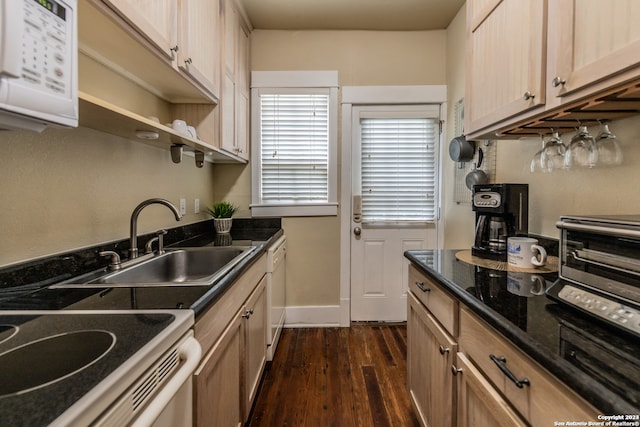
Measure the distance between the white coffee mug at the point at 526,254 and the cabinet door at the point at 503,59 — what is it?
0.55 m

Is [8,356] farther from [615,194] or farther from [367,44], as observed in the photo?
[367,44]

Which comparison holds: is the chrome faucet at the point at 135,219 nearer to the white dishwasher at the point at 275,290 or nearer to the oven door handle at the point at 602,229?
the white dishwasher at the point at 275,290

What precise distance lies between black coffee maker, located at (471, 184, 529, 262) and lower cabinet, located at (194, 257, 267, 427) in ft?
3.92

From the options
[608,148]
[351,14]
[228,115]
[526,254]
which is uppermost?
[351,14]

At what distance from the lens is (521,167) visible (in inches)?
66.7

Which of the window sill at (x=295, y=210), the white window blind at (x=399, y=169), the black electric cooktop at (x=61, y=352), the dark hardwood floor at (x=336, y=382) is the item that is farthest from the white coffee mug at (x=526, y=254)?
the window sill at (x=295, y=210)

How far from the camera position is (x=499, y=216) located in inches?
59.6

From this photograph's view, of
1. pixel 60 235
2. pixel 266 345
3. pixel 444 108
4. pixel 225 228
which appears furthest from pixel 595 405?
pixel 444 108

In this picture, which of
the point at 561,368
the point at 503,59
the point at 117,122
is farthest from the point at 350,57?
the point at 561,368

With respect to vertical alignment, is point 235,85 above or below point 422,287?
above

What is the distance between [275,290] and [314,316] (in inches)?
28.9

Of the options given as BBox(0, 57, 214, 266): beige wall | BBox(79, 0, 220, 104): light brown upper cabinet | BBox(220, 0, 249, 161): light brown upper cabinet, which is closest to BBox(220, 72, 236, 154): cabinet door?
BBox(220, 0, 249, 161): light brown upper cabinet

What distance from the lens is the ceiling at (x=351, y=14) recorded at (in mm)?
2287

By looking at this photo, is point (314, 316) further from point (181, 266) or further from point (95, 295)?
point (95, 295)
